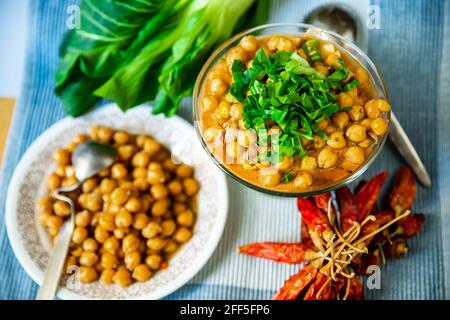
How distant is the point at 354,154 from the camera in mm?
1808

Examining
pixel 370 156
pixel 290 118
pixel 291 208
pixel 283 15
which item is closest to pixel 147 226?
pixel 291 208

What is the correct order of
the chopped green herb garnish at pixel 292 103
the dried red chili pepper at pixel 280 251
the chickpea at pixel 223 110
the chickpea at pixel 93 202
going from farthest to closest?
the chickpea at pixel 93 202 < the dried red chili pepper at pixel 280 251 < the chickpea at pixel 223 110 < the chopped green herb garnish at pixel 292 103

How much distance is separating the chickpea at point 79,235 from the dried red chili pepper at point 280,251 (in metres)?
0.67

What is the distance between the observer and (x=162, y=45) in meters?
2.32

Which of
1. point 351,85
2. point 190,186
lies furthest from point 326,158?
point 190,186

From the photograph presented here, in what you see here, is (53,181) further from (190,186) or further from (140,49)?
(140,49)

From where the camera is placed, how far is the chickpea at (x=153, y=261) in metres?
2.15

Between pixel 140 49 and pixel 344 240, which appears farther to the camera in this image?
pixel 140 49

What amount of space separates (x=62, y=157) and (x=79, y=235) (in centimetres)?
36

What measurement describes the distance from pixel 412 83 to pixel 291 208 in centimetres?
84

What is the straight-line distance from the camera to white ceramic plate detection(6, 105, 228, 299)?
7.03 feet

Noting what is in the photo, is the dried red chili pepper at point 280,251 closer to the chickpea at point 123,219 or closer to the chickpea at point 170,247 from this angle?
the chickpea at point 170,247

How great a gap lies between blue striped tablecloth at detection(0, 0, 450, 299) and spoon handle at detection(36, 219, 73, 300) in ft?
0.65

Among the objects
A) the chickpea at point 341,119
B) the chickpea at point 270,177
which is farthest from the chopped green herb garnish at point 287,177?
the chickpea at point 341,119
